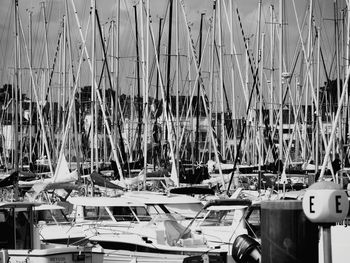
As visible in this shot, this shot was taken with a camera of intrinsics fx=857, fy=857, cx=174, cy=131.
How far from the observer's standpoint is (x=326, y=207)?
1050cm

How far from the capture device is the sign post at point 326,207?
414 inches

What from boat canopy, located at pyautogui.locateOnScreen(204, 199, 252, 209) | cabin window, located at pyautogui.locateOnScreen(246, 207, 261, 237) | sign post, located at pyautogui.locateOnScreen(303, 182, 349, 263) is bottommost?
cabin window, located at pyautogui.locateOnScreen(246, 207, 261, 237)

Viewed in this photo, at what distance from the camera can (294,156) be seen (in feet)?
202

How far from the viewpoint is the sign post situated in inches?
414

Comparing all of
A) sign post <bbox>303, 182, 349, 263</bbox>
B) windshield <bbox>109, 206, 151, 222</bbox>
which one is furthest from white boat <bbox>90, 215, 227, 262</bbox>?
sign post <bbox>303, 182, 349, 263</bbox>

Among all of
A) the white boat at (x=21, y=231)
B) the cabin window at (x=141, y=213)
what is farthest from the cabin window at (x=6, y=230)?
the cabin window at (x=141, y=213)

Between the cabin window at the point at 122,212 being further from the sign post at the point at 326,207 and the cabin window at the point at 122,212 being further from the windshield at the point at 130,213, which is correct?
the sign post at the point at 326,207

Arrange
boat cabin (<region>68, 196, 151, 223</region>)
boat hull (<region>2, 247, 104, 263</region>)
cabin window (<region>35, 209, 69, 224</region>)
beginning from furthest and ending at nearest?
boat cabin (<region>68, 196, 151, 223</region>), cabin window (<region>35, 209, 69, 224</region>), boat hull (<region>2, 247, 104, 263</region>)

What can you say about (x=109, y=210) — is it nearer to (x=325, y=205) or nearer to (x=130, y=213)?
(x=130, y=213)

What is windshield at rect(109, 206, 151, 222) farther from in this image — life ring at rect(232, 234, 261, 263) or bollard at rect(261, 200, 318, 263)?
bollard at rect(261, 200, 318, 263)

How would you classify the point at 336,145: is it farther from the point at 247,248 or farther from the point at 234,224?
the point at 247,248

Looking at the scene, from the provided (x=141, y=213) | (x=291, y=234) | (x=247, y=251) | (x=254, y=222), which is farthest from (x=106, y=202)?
(x=291, y=234)

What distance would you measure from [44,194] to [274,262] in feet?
75.0

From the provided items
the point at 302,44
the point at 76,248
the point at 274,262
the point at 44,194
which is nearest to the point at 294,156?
the point at 302,44
